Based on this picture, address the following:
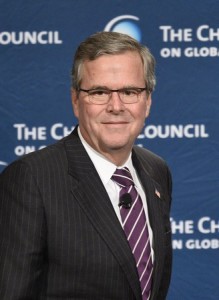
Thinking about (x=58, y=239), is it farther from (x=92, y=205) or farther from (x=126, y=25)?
(x=126, y=25)

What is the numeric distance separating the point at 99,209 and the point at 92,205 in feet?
0.07

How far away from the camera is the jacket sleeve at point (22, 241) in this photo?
5.57ft

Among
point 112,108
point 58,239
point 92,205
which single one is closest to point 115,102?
point 112,108

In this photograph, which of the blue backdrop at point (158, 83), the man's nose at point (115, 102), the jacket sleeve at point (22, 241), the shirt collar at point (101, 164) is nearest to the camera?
the jacket sleeve at point (22, 241)

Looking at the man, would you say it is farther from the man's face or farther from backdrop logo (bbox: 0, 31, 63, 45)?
backdrop logo (bbox: 0, 31, 63, 45)

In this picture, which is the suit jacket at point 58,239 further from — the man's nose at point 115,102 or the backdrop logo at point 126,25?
the backdrop logo at point 126,25

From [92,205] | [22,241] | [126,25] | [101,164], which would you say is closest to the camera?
[22,241]

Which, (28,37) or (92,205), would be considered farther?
(28,37)

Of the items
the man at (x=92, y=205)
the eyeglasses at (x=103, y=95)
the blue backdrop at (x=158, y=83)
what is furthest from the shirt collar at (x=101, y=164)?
the blue backdrop at (x=158, y=83)

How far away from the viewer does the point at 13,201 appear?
1.73 meters

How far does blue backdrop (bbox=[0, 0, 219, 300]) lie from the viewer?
310 cm

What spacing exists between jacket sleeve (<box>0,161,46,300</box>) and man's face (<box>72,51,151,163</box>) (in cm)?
25

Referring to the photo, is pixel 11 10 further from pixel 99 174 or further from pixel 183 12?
pixel 99 174

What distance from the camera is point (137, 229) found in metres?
1.89
